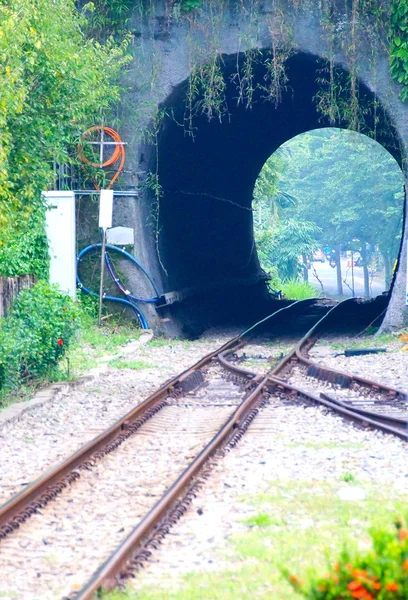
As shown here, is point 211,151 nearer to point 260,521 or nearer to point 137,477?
point 137,477

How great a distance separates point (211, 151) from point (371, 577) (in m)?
20.6

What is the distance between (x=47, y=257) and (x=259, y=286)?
42.4 ft

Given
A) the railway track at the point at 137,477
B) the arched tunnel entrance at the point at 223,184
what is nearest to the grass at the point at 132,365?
the railway track at the point at 137,477

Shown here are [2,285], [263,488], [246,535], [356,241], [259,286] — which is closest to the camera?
[246,535]

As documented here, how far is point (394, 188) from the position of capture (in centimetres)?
4784

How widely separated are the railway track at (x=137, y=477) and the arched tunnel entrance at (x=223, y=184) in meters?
8.64

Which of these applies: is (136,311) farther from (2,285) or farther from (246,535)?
(246,535)

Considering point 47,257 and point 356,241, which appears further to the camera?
point 356,241

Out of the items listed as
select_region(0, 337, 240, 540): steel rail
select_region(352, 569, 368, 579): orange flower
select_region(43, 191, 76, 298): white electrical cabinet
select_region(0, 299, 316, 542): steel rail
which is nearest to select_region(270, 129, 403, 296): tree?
select_region(43, 191, 76, 298): white electrical cabinet

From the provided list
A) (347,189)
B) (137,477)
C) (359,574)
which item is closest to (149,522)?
(137,477)

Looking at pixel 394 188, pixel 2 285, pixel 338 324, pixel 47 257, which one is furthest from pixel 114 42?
pixel 394 188

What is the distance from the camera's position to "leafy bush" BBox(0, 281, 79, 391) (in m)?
9.60

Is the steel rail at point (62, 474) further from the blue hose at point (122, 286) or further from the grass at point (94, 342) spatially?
the blue hose at point (122, 286)

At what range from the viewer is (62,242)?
15625 mm
